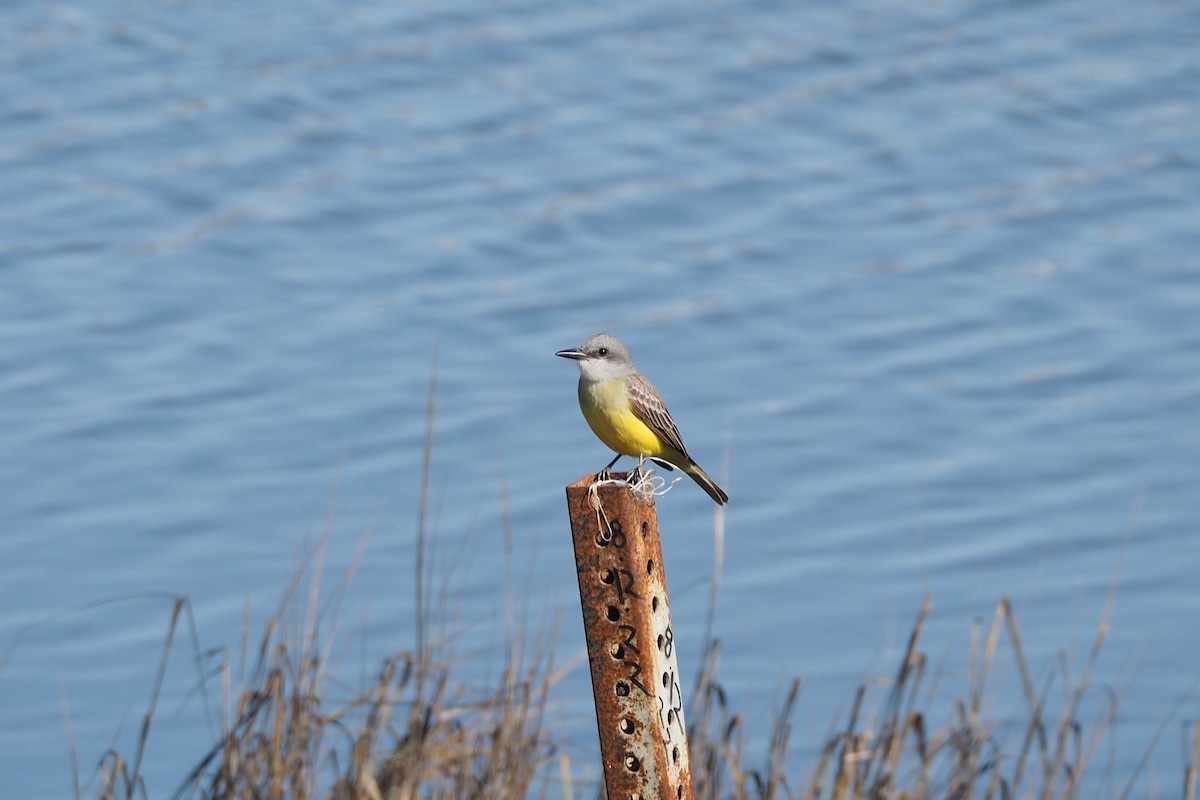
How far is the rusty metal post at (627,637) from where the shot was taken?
535 centimetres

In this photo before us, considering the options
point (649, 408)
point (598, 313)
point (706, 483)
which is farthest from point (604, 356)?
point (598, 313)

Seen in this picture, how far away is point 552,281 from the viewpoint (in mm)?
17984

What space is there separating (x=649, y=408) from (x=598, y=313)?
33.0 ft

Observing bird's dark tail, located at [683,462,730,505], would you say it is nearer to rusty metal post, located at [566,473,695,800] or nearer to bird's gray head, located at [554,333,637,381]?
bird's gray head, located at [554,333,637,381]

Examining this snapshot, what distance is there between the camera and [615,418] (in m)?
7.06

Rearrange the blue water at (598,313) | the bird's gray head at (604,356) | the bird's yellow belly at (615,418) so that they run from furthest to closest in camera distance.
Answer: the blue water at (598,313), the bird's gray head at (604,356), the bird's yellow belly at (615,418)

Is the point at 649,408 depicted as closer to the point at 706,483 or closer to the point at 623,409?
the point at 623,409

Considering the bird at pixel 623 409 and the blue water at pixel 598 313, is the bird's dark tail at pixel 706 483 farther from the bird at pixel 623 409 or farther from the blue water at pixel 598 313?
the blue water at pixel 598 313

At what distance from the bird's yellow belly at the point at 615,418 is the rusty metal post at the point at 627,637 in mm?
1482

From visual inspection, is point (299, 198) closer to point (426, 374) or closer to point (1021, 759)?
point (426, 374)

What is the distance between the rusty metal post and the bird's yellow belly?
1.48m

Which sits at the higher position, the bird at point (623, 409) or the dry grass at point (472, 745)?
the bird at point (623, 409)

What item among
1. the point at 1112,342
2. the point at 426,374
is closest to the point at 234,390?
the point at 426,374

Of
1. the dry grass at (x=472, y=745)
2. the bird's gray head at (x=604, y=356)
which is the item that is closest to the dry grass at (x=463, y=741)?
the dry grass at (x=472, y=745)
